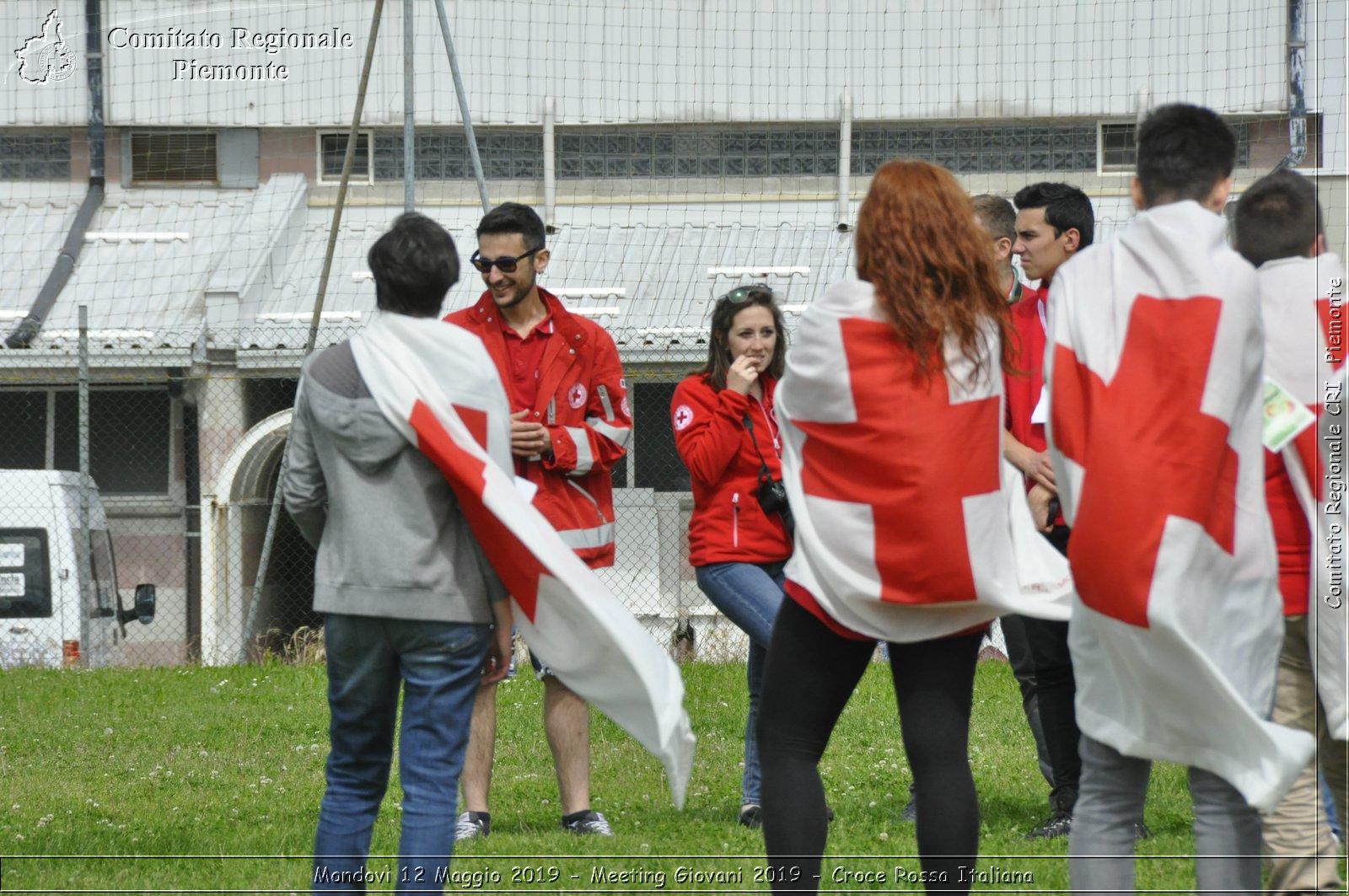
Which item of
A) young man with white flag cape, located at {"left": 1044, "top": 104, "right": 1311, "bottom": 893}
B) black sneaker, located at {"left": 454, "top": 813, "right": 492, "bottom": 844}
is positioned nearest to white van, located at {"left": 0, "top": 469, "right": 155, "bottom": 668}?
black sneaker, located at {"left": 454, "top": 813, "right": 492, "bottom": 844}

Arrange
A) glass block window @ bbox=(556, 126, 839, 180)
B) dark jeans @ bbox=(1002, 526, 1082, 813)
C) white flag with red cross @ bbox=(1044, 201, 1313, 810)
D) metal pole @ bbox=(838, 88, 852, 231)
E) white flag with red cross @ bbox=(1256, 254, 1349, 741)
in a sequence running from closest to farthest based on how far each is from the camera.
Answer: white flag with red cross @ bbox=(1044, 201, 1313, 810)
white flag with red cross @ bbox=(1256, 254, 1349, 741)
dark jeans @ bbox=(1002, 526, 1082, 813)
metal pole @ bbox=(838, 88, 852, 231)
glass block window @ bbox=(556, 126, 839, 180)

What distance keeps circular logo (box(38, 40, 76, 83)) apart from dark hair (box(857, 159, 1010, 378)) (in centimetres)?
1570

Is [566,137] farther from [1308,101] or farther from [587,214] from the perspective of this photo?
[1308,101]

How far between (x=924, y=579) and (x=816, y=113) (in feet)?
42.8

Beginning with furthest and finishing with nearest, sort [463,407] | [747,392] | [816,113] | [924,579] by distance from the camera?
1. [816,113]
2. [747,392]
3. [463,407]
4. [924,579]

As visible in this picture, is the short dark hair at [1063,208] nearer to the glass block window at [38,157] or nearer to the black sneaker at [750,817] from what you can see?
the black sneaker at [750,817]

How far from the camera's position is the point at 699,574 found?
17.8 feet

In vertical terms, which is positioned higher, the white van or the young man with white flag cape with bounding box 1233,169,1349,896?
the young man with white flag cape with bounding box 1233,169,1349,896

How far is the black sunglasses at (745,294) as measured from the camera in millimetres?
5469

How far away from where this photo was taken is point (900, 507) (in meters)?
3.46

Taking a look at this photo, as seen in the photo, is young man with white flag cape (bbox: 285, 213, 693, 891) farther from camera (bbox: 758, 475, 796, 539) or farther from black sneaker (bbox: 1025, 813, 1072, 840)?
black sneaker (bbox: 1025, 813, 1072, 840)

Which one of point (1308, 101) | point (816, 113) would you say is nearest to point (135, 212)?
point (816, 113)

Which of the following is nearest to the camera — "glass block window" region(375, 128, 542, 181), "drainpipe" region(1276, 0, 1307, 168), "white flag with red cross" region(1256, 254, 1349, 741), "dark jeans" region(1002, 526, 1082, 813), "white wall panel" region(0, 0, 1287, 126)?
"white flag with red cross" region(1256, 254, 1349, 741)

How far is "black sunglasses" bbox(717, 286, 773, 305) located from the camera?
5.47m
